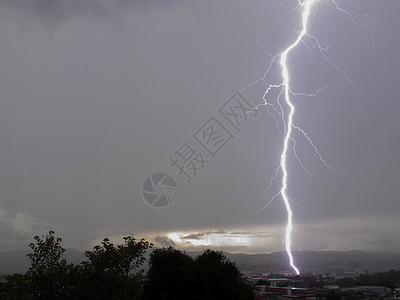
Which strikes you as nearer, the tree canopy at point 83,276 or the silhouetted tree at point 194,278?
the tree canopy at point 83,276

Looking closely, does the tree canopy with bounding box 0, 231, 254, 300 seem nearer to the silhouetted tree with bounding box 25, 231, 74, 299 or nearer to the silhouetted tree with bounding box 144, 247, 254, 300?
the silhouetted tree with bounding box 25, 231, 74, 299

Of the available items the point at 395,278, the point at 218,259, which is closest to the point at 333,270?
the point at 395,278

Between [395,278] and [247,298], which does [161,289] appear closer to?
[247,298]

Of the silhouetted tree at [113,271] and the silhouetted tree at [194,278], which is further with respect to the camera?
the silhouetted tree at [194,278]

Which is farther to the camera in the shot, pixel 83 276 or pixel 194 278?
pixel 194 278

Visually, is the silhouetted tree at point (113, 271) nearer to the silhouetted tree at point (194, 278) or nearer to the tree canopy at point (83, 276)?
the tree canopy at point (83, 276)

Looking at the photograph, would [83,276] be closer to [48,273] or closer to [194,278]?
[48,273]

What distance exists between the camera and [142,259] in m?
9.01

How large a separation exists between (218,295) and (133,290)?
7.51 meters

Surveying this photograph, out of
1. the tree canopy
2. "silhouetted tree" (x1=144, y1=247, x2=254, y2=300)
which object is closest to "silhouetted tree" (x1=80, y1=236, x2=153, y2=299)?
the tree canopy

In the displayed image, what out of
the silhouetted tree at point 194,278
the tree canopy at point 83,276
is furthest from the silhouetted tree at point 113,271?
the silhouetted tree at point 194,278

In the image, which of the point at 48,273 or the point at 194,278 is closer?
the point at 48,273

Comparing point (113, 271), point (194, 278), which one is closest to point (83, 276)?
point (113, 271)

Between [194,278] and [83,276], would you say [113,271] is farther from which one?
[194,278]
